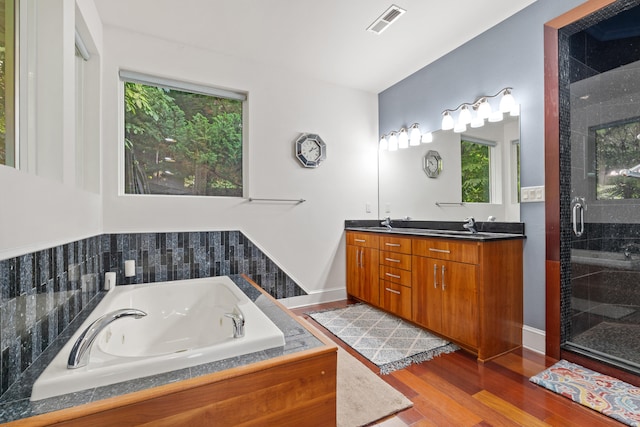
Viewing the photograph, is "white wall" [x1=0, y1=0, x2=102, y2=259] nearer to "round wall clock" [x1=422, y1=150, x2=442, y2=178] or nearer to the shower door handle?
"round wall clock" [x1=422, y1=150, x2=442, y2=178]

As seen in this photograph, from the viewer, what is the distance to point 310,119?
3295 mm

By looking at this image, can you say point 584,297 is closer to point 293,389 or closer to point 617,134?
point 617,134

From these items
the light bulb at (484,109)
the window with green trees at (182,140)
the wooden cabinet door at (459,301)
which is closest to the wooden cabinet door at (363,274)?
the wooden cabinet door at (459,301)

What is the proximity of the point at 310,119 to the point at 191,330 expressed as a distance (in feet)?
7.75

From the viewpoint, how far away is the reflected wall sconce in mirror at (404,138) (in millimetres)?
3162

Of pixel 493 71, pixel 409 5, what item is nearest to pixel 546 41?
pixel 493 71

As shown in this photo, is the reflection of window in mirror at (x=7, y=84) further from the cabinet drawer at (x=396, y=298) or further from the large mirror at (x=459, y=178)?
the large mirror at (x=459, y=178)

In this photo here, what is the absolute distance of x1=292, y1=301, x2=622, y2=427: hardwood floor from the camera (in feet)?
4.74

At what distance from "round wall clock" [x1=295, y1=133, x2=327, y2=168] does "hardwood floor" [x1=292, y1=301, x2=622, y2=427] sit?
1969 millimetres

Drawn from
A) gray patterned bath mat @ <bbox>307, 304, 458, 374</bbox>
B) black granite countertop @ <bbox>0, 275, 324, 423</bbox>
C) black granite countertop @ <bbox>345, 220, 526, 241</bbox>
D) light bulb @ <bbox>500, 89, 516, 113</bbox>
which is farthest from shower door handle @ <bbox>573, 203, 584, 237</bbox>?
black granite countertop @ <bbox>0, 275, 324, 423</bbox>

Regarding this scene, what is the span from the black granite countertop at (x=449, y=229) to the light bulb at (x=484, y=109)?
0.90m

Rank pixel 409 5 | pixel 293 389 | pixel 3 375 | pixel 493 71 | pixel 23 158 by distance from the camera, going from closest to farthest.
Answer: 1. pixel 3 375
2. pixel 293 389
3. pixel 23 158
4. pixel 409 5
5. pixel 493 71

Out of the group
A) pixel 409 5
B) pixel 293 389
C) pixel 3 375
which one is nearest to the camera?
pixel 3 375

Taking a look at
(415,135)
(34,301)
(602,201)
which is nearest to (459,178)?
(415,135)
